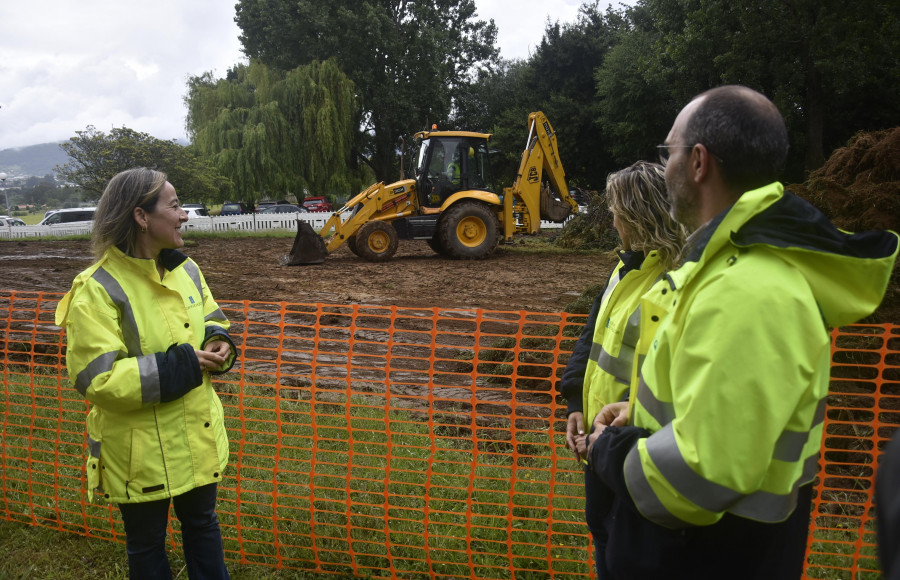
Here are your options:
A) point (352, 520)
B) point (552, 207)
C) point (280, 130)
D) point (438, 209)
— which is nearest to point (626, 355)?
point (352, 520)

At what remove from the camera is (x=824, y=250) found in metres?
1.19

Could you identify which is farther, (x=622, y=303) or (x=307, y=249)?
(x=307, y=249)

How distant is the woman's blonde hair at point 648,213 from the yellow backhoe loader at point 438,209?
39.1ft

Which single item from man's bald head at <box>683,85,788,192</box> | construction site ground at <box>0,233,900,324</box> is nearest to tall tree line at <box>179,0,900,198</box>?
construction site ground at <box>0,233,900,324</box>

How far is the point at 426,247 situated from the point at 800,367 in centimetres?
1676

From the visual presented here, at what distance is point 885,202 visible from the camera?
493 cm

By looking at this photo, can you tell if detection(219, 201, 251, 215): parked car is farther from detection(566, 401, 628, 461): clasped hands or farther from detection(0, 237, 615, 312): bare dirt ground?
detection(566, 401, 628, 461): clasped hands

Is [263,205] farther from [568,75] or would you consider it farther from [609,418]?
[609,418]

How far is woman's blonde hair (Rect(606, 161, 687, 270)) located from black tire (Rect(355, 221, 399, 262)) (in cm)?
1202

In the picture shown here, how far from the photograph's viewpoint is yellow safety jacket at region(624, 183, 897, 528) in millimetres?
1122

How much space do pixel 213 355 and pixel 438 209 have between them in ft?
40.4

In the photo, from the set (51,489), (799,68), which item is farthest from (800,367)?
(799,68)

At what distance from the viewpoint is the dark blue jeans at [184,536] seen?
2203 millimetres

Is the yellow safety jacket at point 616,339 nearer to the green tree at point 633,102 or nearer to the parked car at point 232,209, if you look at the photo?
the green tree at point 633,102
